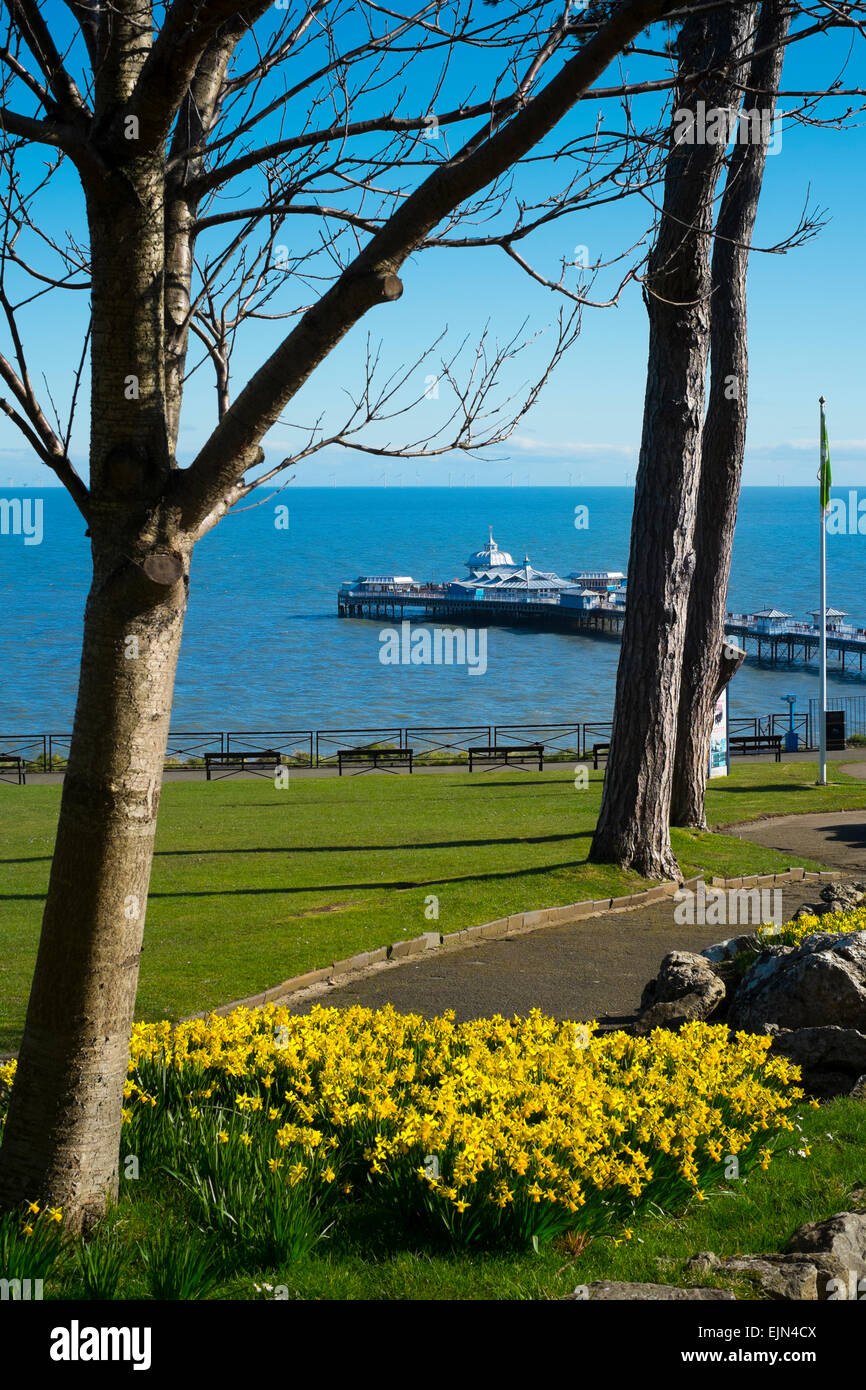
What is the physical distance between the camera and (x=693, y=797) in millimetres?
18922

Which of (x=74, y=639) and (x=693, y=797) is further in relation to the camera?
(x=74, y=639)

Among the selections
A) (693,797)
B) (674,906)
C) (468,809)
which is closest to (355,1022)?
(674,906)

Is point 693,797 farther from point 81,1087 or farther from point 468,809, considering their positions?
A: point 81,1087

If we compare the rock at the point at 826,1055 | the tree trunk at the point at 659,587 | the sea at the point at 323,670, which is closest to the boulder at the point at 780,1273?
the rock at the point at 826,1055

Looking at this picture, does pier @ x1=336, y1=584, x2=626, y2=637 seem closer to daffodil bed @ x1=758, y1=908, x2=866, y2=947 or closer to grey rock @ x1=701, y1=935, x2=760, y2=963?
grey rock @ x1=701, y1=935, x2=760, y2=963

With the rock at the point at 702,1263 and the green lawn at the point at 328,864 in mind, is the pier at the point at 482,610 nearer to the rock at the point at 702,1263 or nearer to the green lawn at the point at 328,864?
the green lawn at the point at 328,864

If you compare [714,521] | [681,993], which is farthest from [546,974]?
[714,521]

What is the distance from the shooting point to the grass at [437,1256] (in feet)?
13.6

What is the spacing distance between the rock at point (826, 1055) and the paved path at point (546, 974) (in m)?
2.13

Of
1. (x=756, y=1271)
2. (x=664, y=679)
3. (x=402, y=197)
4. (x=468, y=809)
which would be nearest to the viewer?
(x=756, y=1271)

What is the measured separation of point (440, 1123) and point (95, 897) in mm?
1963

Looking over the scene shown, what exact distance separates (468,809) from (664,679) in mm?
7374

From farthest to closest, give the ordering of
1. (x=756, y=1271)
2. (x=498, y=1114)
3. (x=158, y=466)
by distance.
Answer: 1. (x=498, y=1114)
2. (x=158, y=466)
3. (x=756, y=1271)

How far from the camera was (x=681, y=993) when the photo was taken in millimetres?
8344
